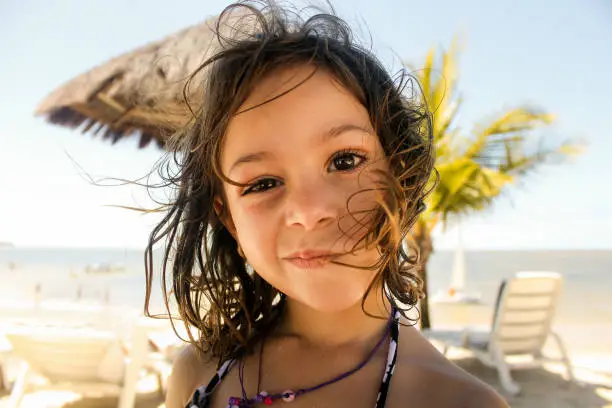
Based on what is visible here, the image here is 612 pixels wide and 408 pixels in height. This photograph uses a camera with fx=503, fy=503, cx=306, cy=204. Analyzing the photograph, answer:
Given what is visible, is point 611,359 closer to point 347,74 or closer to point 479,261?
point 347,74

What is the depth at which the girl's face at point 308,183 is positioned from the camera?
0.79 metres

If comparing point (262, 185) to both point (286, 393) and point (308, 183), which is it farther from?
point (286, 393)

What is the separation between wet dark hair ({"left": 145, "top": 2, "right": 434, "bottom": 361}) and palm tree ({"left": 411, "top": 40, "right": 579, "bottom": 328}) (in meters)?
5.31

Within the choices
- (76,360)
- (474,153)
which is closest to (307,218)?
(76,360)

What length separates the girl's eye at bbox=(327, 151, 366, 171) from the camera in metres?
0.82

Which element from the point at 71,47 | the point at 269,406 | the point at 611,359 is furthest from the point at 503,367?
the point at 71,47

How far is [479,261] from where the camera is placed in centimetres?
3841

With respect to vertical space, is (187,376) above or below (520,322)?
above

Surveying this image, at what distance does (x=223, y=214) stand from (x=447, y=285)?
26.9m

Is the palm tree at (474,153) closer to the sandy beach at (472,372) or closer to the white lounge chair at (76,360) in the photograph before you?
the sandy beach at (472,372)

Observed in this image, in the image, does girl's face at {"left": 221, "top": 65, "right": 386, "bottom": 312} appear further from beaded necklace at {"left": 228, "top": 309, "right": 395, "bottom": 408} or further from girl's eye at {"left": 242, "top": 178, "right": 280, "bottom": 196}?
beaded necklace at {"left": 228, "top": 309, "right": 395, "bottom": 408}

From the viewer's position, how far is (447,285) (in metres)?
26.5

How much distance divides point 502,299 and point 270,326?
15.1 feet

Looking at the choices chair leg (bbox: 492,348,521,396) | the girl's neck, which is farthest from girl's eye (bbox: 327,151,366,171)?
chair leg (bbox: 492,348,521,396)
